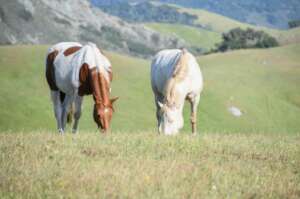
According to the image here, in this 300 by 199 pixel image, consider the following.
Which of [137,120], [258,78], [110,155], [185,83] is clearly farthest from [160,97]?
[258,78]

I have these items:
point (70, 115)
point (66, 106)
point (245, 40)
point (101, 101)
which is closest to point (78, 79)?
point (66, 106)

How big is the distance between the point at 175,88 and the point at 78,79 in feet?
11.2

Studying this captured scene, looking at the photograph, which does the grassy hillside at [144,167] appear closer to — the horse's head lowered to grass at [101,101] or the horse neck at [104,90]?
the horse's head lowered to grass at [101,101]

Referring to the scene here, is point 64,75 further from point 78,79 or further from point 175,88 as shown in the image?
point 175,88

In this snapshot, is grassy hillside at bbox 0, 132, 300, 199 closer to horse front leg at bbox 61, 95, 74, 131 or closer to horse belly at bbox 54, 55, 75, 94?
horse belly at bbox 54, 55, 75, 94

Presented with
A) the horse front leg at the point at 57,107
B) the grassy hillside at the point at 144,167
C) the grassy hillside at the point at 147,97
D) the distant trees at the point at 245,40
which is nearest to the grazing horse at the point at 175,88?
the grassy hillside at the point at 144,167

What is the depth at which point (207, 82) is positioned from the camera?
61.7 m

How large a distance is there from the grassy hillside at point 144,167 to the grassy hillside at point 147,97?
2723 centimetres

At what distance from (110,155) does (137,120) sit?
3617cm

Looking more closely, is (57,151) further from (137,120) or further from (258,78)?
(258,78)

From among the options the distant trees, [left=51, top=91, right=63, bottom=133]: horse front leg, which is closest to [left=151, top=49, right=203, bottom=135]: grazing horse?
[left=51, top=91, right=63, bottom=133]: horse front leg

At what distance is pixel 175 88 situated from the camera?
20844mm

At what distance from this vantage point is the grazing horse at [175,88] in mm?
19906

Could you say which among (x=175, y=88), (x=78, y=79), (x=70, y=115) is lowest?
(x=70, y=115)
